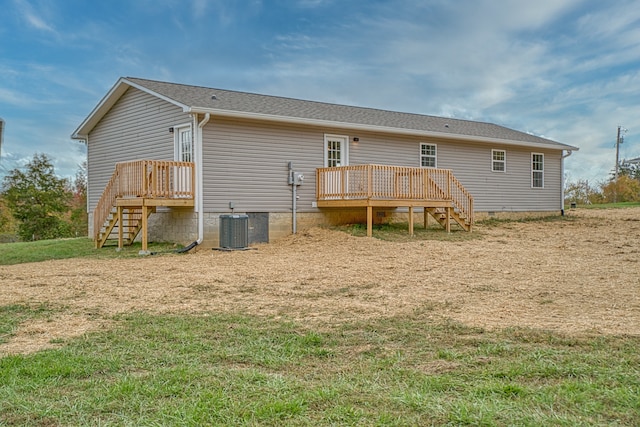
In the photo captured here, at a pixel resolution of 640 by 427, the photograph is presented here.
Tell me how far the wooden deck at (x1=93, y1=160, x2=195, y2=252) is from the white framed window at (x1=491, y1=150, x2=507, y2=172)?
11.1 m

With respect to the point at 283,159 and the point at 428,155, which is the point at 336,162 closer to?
the point at 283,159

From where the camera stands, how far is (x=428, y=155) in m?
17.2

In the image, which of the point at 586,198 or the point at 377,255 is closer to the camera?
the point at 377,255

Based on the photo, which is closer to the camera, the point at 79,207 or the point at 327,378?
the point at 327,378

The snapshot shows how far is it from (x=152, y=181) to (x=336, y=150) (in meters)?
5.56

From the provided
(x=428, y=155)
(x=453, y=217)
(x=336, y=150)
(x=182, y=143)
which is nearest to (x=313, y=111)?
(x=336, y=150)

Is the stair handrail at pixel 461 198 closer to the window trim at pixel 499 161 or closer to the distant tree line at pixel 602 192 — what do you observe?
the window trim at pixel 499 161

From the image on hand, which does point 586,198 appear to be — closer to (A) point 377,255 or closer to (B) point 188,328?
(A) point 377,255

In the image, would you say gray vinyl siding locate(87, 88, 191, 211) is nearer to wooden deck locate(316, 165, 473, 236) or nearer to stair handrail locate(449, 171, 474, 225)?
wooden deck locate(316, 165, 473, 236)

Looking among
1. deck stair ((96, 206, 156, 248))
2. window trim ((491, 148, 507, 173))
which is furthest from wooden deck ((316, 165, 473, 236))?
deck stair ((96, 206, 156, 248))

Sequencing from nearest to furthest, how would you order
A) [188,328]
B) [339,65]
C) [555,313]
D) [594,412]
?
1. [594,412]
2. [188,328]
3. [555,313]
4. [339,65]

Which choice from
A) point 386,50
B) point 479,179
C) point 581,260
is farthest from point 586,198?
point 581,260

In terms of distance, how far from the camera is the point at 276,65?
21.8 metres

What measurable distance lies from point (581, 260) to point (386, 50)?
38.8 feet
